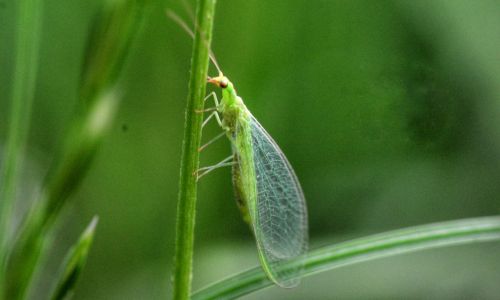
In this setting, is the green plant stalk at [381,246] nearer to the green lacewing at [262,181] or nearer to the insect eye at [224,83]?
the green lacewing at [262,181]

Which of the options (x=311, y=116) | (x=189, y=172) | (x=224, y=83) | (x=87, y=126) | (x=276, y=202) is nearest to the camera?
A: (x=189, y=172)

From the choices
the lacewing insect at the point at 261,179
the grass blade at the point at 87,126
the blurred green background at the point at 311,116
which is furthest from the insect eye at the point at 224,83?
the grass blade at the point at 87,126

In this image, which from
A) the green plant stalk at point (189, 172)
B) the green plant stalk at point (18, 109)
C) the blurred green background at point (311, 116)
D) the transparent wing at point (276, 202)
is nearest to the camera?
the green plant stalk at point (189, 172)

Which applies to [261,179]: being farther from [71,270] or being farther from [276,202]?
[71,270]

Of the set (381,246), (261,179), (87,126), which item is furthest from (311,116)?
(87,126)

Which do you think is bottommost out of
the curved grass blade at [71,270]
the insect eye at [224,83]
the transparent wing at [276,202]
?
the transparent wing at [276,202]

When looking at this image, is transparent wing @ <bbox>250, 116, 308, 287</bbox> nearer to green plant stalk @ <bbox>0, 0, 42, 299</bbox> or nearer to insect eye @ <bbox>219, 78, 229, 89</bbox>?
insect eye @ <bbox>219, 78, 229, 89</bbox>
